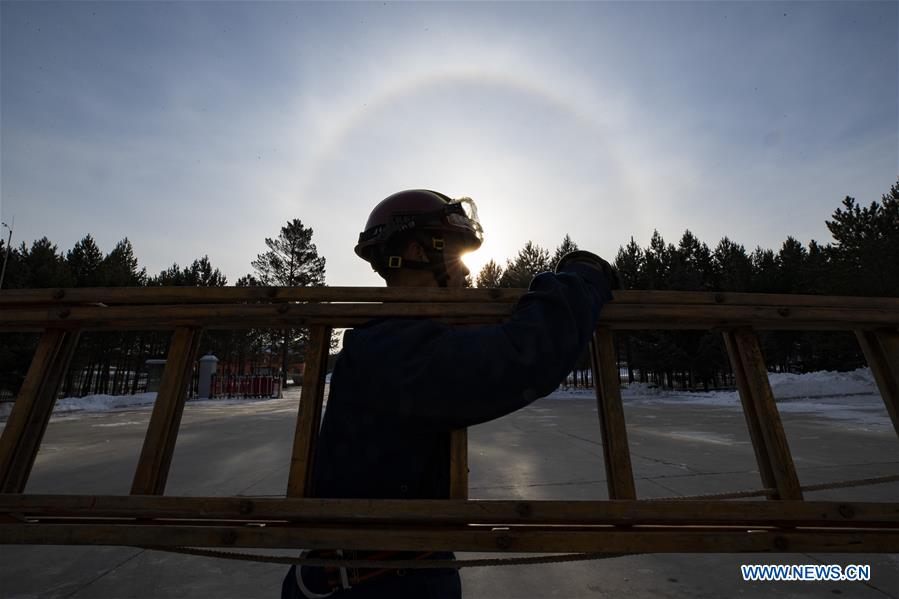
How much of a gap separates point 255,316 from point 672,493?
16.1ft

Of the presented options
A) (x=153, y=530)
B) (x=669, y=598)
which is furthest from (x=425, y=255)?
(x=669, y=598)

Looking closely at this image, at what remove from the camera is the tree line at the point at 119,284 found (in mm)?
24047

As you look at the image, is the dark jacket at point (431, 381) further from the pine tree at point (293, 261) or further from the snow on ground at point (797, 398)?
the pine tree at point (293, 261)

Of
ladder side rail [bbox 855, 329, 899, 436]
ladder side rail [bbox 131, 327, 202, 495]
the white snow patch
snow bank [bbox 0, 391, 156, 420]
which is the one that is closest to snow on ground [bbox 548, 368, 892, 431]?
ladder side rail [bbox 855, 329, 899, 436]

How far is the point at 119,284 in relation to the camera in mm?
26453

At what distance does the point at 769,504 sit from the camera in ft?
3.87

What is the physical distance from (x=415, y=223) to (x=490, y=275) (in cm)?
3955

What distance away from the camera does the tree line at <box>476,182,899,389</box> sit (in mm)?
25609

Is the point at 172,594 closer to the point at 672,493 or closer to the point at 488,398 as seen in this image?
the point at 488,398

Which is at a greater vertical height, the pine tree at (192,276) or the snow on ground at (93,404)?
the pine tree at (192,276)

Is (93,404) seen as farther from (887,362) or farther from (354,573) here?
(887,362)

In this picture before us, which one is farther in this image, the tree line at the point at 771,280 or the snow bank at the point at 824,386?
the tree line at the point at 771,280

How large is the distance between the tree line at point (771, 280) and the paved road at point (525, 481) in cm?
1587

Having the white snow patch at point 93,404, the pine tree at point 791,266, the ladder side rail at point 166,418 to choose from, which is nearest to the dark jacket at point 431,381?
the ladder side rail at point 166,418
